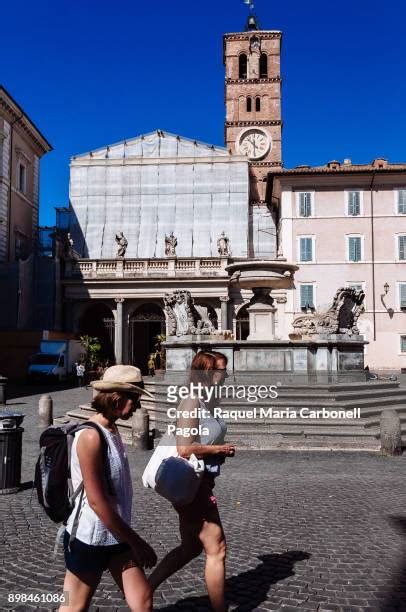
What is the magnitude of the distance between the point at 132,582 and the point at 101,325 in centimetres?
3597

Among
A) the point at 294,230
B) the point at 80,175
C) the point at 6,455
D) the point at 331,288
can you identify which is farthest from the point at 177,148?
the point at 6,455

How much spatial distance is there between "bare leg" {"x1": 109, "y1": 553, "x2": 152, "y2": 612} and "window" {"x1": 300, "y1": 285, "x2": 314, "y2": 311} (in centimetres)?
3224

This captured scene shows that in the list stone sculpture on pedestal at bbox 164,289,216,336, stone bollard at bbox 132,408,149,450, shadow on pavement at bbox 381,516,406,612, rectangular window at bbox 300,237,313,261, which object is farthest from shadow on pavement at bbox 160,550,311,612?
rectangular window at bbox 300,237,313,261

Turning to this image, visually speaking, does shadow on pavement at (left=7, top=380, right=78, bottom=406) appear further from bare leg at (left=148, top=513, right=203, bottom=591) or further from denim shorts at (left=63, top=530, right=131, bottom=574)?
denim shorts at (left=63, top=530, right=131, bottom=574)

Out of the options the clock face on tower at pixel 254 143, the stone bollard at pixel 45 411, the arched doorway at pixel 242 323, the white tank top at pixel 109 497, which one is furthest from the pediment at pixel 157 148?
the white tank top at pixel 109 497

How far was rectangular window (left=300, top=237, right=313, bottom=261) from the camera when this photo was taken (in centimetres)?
3512

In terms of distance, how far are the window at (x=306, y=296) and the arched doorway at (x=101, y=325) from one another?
38.0ft

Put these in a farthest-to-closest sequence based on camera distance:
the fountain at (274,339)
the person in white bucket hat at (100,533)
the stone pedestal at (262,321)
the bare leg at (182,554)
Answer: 1. the stone pedestal at (262,321)
2. the fountain at (274,339)
3. the bare leg at (182,554)
4. the person in white bucket hat at (100,533)

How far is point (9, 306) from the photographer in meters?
34.1

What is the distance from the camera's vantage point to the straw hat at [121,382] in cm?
296

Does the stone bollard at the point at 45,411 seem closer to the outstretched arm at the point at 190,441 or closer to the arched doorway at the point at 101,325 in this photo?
the outstretched arm at the point at 190,441

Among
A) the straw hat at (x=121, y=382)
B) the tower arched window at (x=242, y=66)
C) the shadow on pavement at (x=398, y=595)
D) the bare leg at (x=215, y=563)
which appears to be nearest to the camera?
the straw hat at (x=121, y=382)

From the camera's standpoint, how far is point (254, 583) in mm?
4320

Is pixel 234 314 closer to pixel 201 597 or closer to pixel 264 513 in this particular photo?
pixel 264 513
